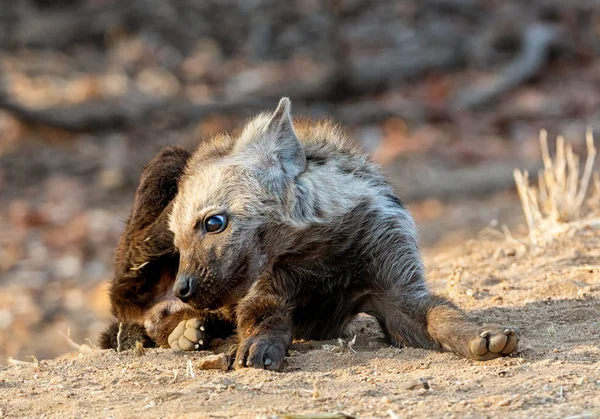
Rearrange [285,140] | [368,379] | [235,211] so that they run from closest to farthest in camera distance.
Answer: [368,379] < [235,211] < [285,140]

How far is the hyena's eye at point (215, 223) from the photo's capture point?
3973 mm

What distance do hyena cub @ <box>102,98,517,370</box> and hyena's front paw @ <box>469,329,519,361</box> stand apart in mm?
198

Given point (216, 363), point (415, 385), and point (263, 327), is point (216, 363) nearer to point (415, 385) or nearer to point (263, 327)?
point (263, 327)

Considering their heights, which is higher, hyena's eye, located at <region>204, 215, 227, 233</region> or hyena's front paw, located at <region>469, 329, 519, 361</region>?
hyena's eye, located at <region>204, 215, 227, 233</region>

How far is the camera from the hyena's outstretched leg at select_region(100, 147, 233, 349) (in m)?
4.32

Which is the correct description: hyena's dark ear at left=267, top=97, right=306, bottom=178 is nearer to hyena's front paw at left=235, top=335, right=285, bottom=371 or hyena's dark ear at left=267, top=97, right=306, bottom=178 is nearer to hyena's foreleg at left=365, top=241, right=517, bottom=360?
hyena's foreleg at left=365, top=241, right=517, bottom=360

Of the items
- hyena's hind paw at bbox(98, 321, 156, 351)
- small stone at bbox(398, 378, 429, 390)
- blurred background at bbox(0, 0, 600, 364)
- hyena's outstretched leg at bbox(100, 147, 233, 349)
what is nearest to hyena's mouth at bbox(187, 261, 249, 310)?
hyena's outstretched leg at bbox(100, 147, 233, 349)

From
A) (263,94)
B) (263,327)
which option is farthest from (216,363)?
(263,94)

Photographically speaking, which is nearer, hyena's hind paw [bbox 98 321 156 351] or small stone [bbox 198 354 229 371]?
small stone [bbox 198 354 229 371]

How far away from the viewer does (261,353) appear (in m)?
3.59

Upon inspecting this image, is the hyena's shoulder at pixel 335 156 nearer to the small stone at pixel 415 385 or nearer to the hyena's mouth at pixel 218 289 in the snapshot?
the hyena's mouth at pixel 218 289

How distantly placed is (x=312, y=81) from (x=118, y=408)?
9.31 meters

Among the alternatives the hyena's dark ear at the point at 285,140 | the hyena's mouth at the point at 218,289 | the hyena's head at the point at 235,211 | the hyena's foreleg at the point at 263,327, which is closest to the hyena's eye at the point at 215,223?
the hyena's head at the point at 235,211

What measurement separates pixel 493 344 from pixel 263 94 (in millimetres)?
8772
